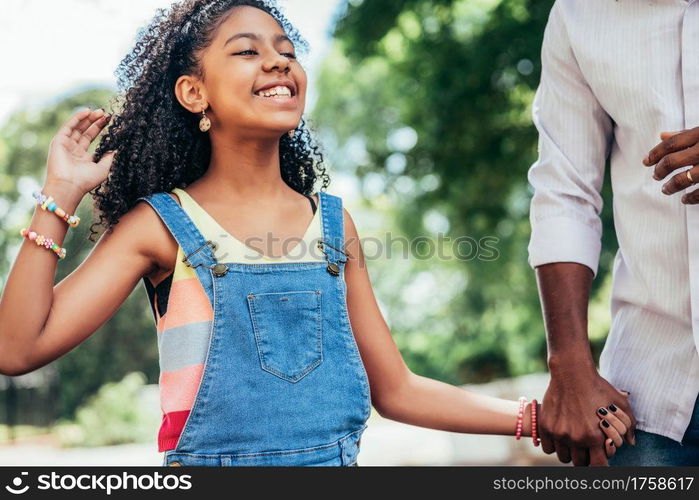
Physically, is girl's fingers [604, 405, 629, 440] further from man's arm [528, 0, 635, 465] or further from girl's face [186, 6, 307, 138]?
girl's face [186, 6, 307, 138]

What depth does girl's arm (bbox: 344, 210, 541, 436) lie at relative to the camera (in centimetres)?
240

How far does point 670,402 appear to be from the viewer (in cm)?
213

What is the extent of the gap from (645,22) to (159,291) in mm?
1480

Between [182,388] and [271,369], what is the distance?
23 cm

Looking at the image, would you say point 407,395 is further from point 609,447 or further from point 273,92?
point 273,92

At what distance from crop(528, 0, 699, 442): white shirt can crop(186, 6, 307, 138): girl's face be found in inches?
29.9

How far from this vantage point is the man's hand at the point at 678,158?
198 cm

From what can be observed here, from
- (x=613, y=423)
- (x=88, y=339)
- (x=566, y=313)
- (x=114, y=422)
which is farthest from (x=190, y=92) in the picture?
(x=88, y=339)

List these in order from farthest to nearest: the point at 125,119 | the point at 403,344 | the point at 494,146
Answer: the point at 403,344 < the point at 494,146 < the point at 125,119

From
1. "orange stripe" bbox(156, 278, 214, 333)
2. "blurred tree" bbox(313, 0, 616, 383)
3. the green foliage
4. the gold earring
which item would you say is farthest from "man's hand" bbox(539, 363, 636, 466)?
the green foliage
